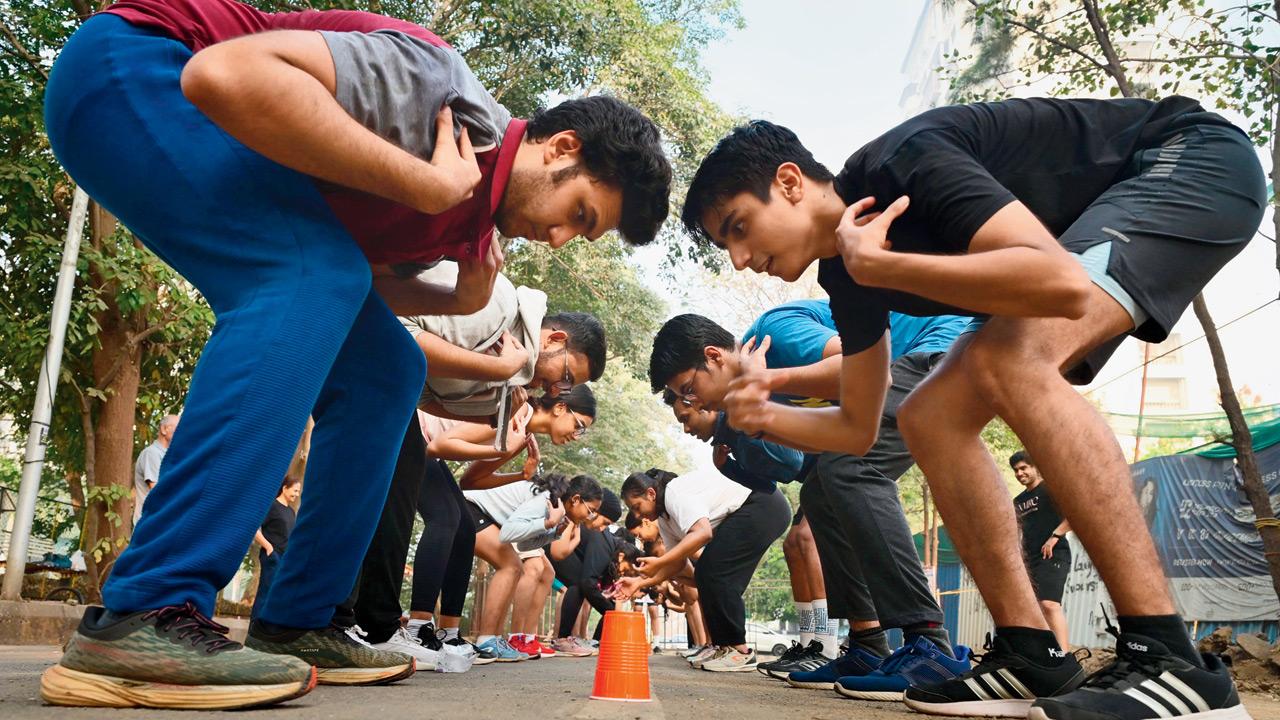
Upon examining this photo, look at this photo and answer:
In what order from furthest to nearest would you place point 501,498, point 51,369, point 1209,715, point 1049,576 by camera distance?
point 501,498 → point 51,369 → point 1049,576 → point 1209,715

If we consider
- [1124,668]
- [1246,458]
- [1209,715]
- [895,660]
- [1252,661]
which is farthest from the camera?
[1246,458]

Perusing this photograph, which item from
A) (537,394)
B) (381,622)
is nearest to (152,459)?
(537,394)

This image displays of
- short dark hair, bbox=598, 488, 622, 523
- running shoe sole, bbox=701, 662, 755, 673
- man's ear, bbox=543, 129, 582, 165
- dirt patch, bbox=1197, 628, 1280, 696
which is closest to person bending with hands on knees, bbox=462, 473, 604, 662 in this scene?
short dark hair, bbox=598, 488, 622, 523

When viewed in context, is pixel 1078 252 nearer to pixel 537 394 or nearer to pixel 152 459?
pixel 537 394

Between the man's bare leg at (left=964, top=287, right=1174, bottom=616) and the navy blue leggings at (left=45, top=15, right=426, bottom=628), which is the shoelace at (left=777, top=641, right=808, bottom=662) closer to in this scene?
the man's bare leg at (left=964, top=287, right=1174, bottom=616)

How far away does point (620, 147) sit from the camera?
2824mm

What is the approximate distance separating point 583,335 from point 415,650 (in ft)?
8.56

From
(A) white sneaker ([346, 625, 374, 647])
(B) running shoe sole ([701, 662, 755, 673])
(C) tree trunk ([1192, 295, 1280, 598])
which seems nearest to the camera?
(A) white sneaker ([346, 625, 374, 647])

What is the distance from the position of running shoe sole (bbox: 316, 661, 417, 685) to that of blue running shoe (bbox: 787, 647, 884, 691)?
1968 mm

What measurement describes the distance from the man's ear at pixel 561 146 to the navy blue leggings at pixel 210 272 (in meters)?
0.67

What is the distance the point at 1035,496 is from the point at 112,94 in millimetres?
7801

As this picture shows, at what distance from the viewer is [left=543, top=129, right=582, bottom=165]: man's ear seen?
2773mm

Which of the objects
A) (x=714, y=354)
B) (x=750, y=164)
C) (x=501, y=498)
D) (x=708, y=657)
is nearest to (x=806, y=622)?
(x=708, y=657)

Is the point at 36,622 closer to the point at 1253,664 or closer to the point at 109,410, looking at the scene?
the point at 109,410
